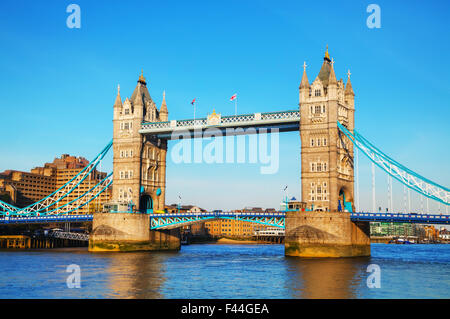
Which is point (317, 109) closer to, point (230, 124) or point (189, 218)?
point (230, 124)

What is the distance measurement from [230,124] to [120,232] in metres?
23.2

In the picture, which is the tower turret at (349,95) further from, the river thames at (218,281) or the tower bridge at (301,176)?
the river thames at (218,281)

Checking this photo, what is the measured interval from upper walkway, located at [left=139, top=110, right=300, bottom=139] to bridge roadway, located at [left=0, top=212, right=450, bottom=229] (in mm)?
12392

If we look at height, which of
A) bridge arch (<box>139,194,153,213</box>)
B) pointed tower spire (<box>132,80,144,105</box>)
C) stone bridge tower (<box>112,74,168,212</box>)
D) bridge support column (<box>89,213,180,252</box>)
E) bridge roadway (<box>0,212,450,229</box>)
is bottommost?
bridge support column (<box>89,213,180,252</box>)

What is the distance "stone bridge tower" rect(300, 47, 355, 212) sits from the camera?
70.6 meters

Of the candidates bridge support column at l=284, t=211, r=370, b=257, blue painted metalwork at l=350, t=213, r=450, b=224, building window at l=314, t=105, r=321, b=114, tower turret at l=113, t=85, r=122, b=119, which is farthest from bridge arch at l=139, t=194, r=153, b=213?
blue painted metalwork at l=350, t=213, r=450, b=224

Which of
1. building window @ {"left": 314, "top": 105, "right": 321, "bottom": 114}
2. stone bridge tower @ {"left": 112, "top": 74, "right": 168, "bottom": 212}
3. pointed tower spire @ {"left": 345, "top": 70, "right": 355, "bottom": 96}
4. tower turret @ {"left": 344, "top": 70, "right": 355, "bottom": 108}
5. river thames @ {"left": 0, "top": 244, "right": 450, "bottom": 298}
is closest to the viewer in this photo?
river thames @ {"left": 0, "top": 244, "right": 450, "bottom": 298}

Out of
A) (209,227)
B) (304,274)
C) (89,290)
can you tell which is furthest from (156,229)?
(209,227)

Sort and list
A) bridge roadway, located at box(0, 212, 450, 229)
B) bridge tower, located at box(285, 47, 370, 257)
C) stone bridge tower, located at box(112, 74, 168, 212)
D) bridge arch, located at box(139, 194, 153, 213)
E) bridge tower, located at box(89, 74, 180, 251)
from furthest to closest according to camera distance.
Result: 1. bridge arch, located at box(139, 194, 153, 213)
2. stone bridge tower, located at box(112, 74, 168, 212)
3. bridge tower, located at box(89, 74, 180, 251)
4. bridge tower, located at box(285, 47, 370, 257)
5. bridge roadway, located at box(0, 212, 450, 229)

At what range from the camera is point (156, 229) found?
84.9 meters

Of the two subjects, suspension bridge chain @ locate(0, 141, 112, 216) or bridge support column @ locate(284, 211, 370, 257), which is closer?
bridge support column @ locate(284, 211, 370, 257)

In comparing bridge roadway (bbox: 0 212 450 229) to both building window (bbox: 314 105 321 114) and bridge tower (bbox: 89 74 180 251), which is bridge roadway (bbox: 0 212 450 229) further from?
building window (bbox: 314 105 321 114)

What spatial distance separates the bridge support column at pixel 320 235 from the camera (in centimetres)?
6625

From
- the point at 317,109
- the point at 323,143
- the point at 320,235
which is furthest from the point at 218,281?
the point at 317,109
